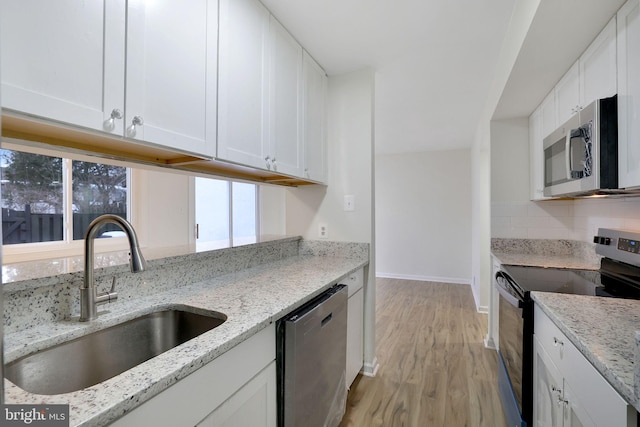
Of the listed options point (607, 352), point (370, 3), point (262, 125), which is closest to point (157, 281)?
point (262, 125)

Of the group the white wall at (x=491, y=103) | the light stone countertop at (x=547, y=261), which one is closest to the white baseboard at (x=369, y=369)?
the light stone countertop at (x=547, y=261)

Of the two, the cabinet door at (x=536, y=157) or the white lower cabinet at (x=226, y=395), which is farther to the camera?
the cabinet door at (x=536, y=157)

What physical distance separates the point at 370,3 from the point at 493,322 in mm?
2634

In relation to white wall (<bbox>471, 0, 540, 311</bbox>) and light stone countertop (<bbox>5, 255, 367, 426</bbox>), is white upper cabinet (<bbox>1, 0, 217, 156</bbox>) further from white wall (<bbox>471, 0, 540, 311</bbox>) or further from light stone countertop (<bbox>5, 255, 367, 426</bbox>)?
white wall (<bbox>471, 0, 540, 311</bbox>)

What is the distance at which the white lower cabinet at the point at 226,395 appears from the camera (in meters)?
0.70

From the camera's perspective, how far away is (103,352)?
989mm

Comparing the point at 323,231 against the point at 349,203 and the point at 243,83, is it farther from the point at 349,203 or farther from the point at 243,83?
the point at 243,83

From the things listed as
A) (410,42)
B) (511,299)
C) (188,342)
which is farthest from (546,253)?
(188,342)

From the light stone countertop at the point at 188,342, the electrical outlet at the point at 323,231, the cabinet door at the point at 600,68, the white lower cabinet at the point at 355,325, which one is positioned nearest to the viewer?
the light stone countertop at the point at 188,342

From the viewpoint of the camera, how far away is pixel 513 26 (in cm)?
173

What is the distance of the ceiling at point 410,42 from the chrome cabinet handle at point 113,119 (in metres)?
1.12

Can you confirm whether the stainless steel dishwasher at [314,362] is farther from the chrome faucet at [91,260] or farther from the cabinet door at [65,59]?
the cabinet door at [65,59]

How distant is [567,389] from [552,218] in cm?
194

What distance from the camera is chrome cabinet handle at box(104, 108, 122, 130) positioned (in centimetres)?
92
